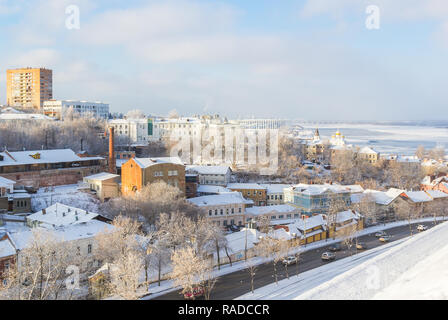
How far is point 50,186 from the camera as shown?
2141cm

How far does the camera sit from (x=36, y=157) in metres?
21.6

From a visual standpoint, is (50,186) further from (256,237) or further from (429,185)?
(429,185)

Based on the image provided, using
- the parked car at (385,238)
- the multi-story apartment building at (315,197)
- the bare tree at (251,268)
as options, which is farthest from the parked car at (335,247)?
the multi-story apartment building at (315,197)

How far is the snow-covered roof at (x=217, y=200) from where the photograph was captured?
1938 centimetres


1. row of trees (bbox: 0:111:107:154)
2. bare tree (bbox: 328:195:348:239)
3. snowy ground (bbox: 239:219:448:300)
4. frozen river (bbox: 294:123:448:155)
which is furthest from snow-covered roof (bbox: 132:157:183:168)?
frozen river (bbox: 294:123:448:155)

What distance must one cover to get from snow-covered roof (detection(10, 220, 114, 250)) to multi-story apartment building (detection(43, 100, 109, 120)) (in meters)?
32.8

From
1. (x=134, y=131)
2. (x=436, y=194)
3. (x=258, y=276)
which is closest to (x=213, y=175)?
(x=258, y=276)

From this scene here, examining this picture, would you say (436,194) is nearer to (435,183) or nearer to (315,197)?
(435,183)

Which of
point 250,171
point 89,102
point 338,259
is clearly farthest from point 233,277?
point 89,102

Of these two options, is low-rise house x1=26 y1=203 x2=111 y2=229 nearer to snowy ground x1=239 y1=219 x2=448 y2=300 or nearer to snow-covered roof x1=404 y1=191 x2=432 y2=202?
snowy ground x1=239 y1=219 x2=448 y2=300

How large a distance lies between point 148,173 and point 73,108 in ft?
109

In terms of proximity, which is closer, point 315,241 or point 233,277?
point 233,277

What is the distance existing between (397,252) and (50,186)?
19906mm

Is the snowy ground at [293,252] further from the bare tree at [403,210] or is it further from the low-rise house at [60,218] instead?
the low-rise house at [60,218]
